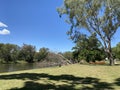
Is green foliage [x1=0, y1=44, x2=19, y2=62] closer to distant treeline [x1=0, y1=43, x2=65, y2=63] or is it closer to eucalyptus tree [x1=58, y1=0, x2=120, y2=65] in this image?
distant treeline [x1=0, y1=43, x2=65, y2=63]

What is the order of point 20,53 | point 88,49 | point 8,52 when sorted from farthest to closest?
1. point 20,53
2. point 8,52
3. point 88,49

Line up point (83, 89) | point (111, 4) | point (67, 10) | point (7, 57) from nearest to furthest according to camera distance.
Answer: point (83, 89) → point (111, 4) → point (67, 10) → point (7, 57)

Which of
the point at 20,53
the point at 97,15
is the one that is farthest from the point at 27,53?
the point at 97,15

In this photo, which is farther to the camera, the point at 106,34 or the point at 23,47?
the point at 23,47

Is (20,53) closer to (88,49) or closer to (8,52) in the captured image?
(8,52)

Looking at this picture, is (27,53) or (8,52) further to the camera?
(27,53)

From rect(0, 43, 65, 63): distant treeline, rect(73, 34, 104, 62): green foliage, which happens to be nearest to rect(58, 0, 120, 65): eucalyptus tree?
rect(73, 34, 104, 62): green foliage

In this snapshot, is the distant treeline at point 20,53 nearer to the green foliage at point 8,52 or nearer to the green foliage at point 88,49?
the green foliage at point 8,52

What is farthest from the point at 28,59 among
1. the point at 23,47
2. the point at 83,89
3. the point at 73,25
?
the point at 83,89

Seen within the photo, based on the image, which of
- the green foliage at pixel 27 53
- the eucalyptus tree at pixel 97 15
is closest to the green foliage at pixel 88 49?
the eucalyptus tree at pixel 97 15

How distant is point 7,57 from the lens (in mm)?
86062

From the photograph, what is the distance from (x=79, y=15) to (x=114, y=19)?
4.22m

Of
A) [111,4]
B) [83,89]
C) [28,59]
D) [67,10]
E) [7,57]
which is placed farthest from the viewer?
[28,59]

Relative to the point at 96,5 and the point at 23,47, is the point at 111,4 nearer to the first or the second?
the point at 96,5
